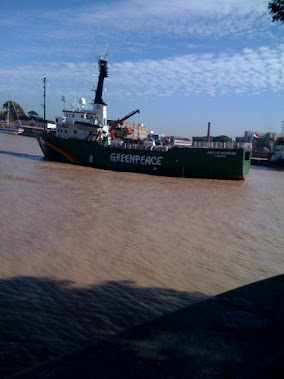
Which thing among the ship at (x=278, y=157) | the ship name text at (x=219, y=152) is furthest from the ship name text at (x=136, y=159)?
the ship at (x=278, y=157)

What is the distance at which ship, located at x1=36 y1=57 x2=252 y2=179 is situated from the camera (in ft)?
70.6

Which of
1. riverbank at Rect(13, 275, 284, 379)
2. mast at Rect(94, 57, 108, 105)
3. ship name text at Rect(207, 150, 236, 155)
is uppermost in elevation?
mast at Rect(94, 57, 108, 105)

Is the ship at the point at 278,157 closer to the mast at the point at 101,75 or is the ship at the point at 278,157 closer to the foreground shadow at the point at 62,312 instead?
the mast at the point at 101,75

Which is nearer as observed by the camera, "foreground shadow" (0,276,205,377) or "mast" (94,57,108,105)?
"foreground shadow" (0,276,205,377)

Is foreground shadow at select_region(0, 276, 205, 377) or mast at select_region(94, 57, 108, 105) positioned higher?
mast at select_region(94, 57, 108, 105)

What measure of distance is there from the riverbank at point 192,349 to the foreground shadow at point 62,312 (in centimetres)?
122

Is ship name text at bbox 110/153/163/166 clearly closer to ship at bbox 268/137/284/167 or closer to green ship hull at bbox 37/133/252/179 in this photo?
green ship hull at bbox 37/133/252/179

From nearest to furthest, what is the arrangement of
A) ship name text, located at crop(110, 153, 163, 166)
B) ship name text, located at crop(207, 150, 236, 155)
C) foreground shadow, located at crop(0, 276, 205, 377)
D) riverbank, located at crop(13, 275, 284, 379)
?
riverbank, located at crop(13, 275, 284, 379) → foreground shadow, located at crop(0, 276, 205, 377) → ship name text, located at crop(207, 150, 236, 155) → ship name text, located at crop(110, 153, 163, 166)

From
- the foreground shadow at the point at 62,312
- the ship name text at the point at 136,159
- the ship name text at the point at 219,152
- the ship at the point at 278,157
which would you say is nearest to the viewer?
the foreground shadow at the point at 62,312

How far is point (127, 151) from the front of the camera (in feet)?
74.2

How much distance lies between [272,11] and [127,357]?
4218 mm

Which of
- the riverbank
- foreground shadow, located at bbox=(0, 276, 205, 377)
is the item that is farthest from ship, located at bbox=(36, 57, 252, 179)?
the riverbank

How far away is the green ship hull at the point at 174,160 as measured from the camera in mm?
21453

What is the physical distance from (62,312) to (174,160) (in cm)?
1821
